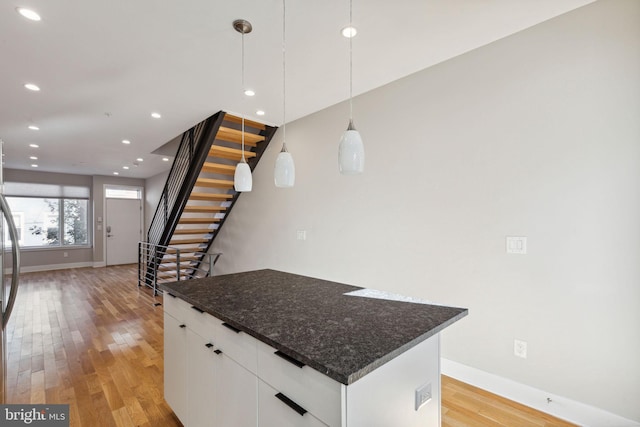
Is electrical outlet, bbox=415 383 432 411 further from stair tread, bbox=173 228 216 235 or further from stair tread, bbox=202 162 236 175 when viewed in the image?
stair tread, bbox=173 228 216 235

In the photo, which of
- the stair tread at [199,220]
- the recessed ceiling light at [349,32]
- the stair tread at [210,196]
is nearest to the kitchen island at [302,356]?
the recessed ceiling light at [349,32]

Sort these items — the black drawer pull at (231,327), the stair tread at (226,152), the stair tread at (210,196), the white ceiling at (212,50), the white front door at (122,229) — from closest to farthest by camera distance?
the black drawer pull at (231,327)
the white ceiling at (212,50)
the stair tread at (226,152)
the stair tread at (210,196)
the white front door at (122,229)

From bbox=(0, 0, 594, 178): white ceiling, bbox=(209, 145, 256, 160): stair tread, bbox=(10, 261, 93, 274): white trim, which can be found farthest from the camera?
bbox=(10, 261, 93, 274): white trim

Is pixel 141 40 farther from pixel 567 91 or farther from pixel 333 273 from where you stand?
pixel 567 91

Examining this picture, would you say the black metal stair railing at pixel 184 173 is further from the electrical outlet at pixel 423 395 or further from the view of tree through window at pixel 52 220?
the view of tree through window at pixel 52 220

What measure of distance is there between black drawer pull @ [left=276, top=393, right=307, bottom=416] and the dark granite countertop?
17 cm

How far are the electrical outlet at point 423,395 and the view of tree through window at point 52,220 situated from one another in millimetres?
9893

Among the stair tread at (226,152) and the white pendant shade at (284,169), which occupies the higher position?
the stair tread at (226,152)

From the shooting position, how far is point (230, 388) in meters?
1.35

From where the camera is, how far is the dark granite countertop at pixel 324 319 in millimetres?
933

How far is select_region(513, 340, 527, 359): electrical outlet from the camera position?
82.0 inches

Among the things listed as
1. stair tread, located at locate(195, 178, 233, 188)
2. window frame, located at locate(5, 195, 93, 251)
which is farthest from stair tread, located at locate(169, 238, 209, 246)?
window frame, located at locate(5, 195, 93, 251)

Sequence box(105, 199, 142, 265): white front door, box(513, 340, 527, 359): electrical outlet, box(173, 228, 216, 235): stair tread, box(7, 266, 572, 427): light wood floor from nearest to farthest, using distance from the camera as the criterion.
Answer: box(7, 266, 572, 427): light wood floor → box(513, 340, 527, 359): electrical outlet → box(173, 228, 216, 235): stair tread → box(105, 199, 142, 265): white front door

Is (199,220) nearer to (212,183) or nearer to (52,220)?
(212,183)
